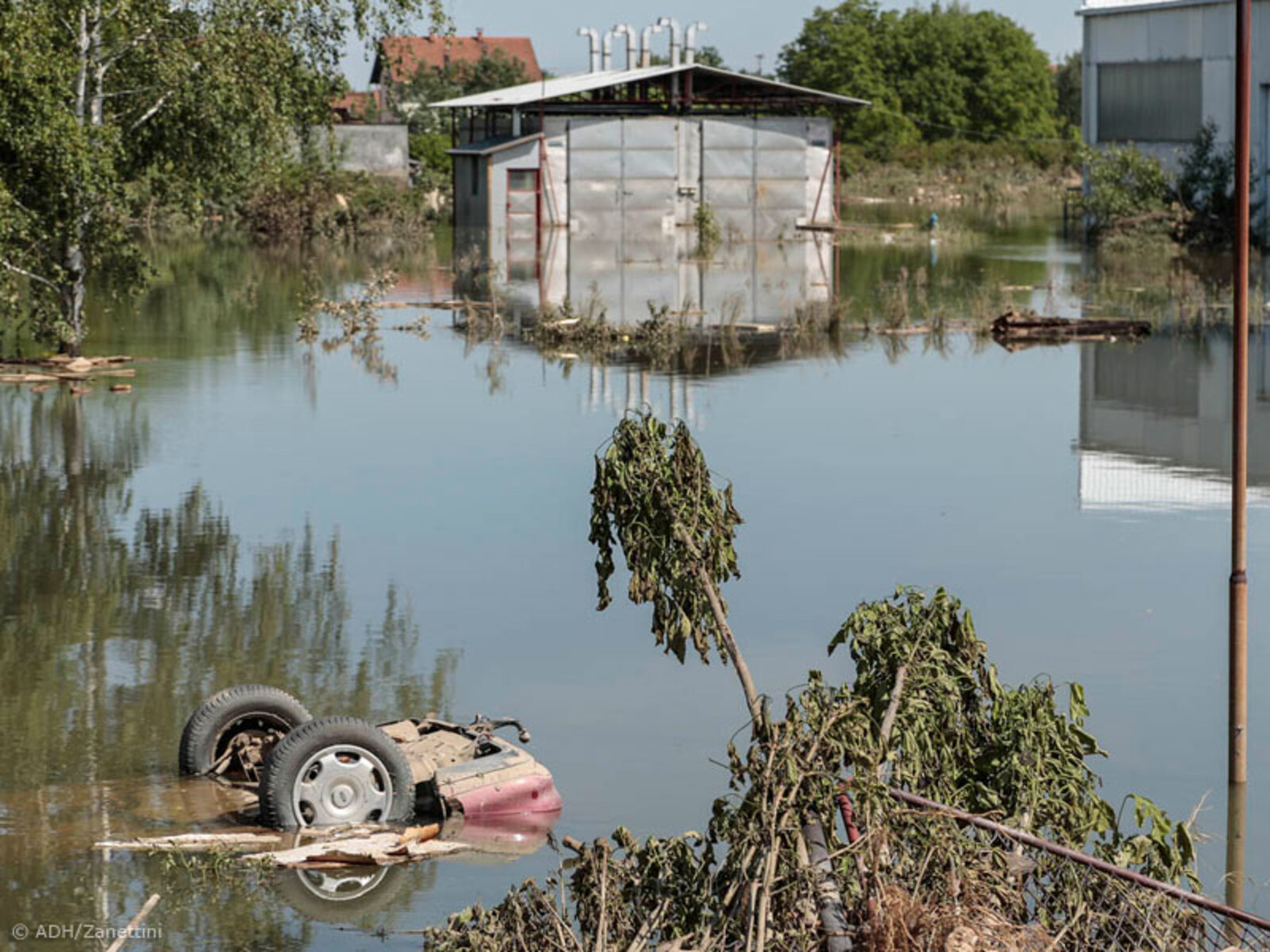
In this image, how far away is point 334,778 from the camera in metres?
9.68

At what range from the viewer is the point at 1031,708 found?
8.09 m

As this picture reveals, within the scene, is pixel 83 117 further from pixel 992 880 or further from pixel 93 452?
pixel 992 880

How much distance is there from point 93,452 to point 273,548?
225 inches

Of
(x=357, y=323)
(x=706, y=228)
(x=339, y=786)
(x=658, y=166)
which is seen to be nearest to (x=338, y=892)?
(x=339, y=786)

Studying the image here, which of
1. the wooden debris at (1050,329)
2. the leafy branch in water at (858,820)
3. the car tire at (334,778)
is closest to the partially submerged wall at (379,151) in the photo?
the wooden debris at (1050,329)

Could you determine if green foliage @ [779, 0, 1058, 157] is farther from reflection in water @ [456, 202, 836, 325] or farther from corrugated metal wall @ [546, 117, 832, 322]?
reflection in water @ [456, 202, 836, 325]

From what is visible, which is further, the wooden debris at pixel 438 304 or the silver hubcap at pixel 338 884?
the wooden debris at pixel 438 304

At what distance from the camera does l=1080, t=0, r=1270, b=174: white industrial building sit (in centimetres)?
5297

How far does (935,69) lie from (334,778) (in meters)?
115

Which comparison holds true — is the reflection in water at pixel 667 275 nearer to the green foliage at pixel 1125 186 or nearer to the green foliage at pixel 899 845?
the green foliage at pixel 1125 186

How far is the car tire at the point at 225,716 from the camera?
10.6 meters

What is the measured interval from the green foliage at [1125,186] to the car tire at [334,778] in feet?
163

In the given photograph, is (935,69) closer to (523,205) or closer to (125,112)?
(523,205)

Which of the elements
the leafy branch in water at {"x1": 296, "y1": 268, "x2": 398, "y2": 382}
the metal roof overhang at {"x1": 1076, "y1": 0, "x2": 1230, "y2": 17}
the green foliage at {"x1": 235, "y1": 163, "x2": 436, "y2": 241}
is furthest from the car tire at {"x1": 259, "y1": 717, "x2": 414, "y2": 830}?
the green foliage at {"x1": 235, "y1": 163, "x2": 436, "y2": 241}
